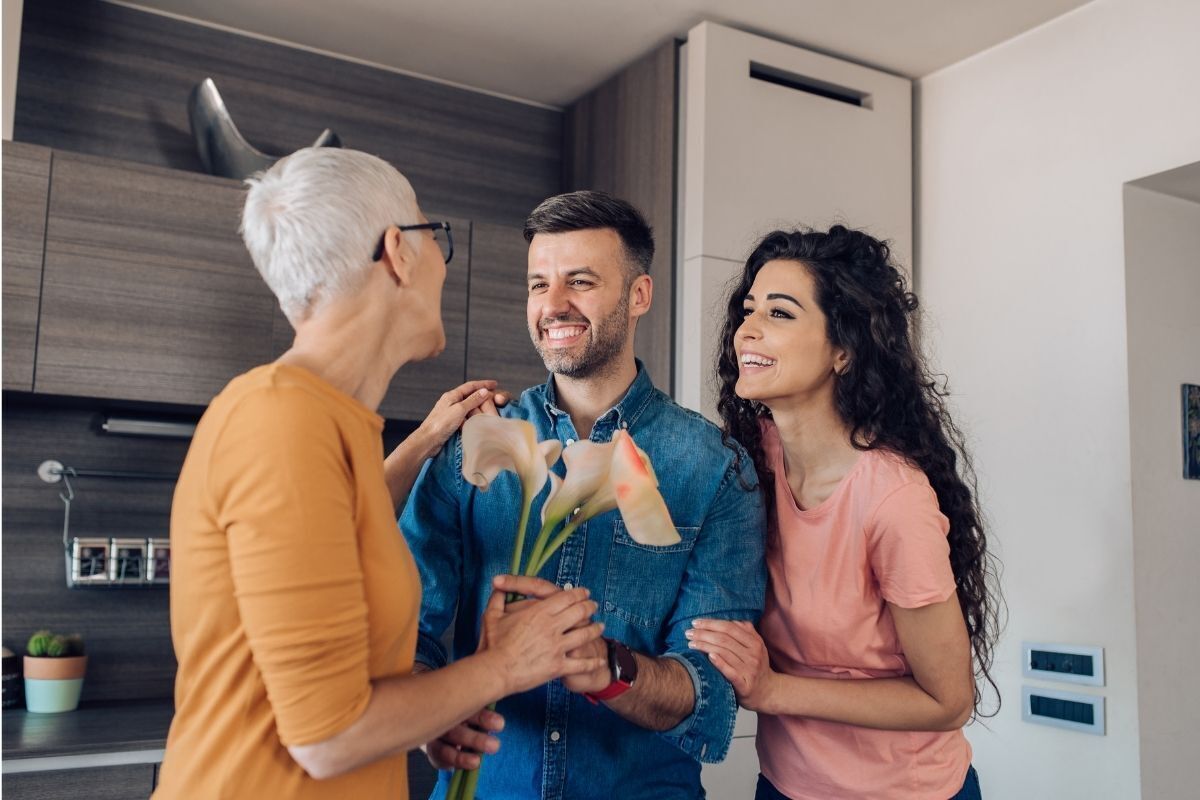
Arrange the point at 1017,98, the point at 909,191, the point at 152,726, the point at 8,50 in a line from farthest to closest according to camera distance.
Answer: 1. the point at 909,191
2. the point at 1017,98
3. the point at 8,50
4. the point at 152,726

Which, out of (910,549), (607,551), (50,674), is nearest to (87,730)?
(50,674)

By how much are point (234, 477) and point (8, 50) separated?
249 centimetres

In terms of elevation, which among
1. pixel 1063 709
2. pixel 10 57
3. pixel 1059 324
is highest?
pixel 10 57

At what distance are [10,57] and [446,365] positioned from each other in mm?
1448

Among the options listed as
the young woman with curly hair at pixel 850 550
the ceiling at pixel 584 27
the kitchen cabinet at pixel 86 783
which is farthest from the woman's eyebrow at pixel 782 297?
the kitchen cabinet at pixel 86 783

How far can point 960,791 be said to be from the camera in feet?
5.63

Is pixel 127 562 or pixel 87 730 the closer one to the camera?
pixel 87 730

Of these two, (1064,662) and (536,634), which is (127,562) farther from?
(1064,662)

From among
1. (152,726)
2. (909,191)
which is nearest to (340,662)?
(152,726)

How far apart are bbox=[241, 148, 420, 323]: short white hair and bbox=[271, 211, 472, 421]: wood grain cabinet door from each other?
A: 1991 millimetres

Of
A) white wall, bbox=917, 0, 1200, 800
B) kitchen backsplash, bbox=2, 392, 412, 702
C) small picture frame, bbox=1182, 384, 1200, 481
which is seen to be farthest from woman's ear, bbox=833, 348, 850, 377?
kitchen backsplash, bbox=2, 392, 412, 702

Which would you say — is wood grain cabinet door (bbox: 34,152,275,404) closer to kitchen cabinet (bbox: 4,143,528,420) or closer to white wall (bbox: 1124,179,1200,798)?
kitchen cabinet (bbox: 4,143,528,420)

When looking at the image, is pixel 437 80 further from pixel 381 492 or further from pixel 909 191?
pixel 381 492

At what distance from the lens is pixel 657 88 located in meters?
3.43
